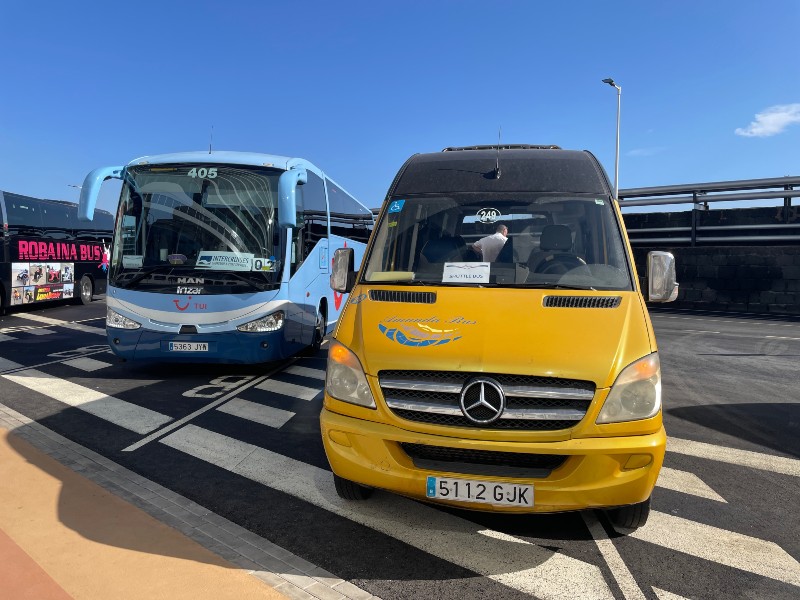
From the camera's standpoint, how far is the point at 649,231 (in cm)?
2091

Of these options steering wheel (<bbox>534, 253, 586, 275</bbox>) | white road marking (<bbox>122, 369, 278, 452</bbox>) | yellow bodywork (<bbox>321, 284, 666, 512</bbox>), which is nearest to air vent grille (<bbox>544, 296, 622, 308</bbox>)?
yellow bodywork (<bbox>321, 284, 666, 512</bbox>)

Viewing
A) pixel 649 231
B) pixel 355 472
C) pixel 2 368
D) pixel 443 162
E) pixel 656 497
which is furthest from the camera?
pixel 649 231

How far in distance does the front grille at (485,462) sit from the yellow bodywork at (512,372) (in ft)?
0.14

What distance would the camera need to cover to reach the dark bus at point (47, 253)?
52.8ft

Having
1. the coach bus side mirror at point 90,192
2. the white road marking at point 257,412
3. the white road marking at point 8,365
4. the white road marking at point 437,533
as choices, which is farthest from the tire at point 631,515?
the white road marking at point 8,365

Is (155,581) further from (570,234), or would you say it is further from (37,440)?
(570,234)

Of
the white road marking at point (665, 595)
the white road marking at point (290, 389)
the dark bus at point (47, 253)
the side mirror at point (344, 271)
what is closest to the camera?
the white road marking at point (665, 595)

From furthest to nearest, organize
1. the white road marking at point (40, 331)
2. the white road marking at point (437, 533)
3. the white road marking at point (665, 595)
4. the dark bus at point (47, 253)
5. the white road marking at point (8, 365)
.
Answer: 1. the dark bus at point (47, 253)
2. the white road marking at point (40, 331)
3. the white road marking at point (8, 365)
4. the white road marking at point (437, 533)
5. the white road marking at point (665, 595)

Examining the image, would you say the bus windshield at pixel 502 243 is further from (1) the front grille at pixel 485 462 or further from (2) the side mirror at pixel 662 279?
(1) the front grille at pixel 485 462

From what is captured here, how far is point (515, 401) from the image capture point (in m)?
3.40

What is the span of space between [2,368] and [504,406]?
8917 millimetres

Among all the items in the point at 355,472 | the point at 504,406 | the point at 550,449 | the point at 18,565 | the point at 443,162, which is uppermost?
the point at 443,162

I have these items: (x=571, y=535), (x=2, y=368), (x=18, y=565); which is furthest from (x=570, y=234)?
(x=2, y=368)

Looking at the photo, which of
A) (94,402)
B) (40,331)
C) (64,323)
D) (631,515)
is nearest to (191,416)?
(94,402)
